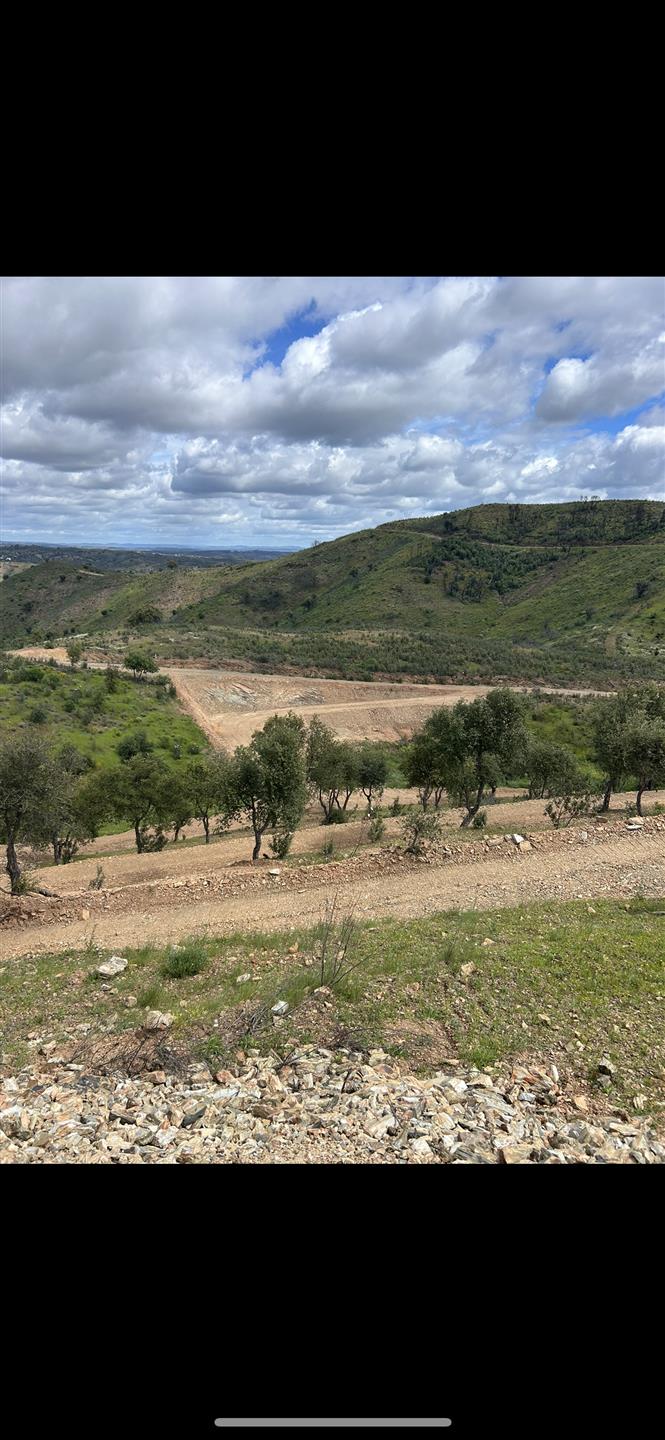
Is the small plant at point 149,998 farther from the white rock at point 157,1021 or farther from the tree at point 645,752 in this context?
the tree at point 645,752

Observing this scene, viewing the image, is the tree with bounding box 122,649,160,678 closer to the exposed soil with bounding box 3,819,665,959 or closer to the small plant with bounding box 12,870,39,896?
the small plant with bounding box 12,870,39,896

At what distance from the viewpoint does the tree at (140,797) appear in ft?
74.4

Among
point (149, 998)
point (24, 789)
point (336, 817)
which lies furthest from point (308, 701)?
point (149, 998)

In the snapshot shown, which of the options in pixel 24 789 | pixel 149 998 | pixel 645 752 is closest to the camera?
pixel 149 998

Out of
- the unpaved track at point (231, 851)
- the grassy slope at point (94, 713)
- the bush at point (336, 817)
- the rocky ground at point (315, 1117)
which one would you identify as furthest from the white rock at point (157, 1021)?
the grassy slope at point (94, 713)

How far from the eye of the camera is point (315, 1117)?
160 inches

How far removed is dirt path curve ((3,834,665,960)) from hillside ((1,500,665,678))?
44561mm

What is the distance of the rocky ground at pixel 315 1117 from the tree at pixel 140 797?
18.0 meters

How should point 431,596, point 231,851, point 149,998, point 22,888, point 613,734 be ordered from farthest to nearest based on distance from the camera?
point 431,596 < point 613,734 < point 231,851 < point 22,888 < point 149,998

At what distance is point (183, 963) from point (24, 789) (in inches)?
315

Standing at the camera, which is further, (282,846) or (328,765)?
(328,765)

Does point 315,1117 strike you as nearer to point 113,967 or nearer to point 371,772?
point 113,967

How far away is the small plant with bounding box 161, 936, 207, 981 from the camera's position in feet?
25.6
